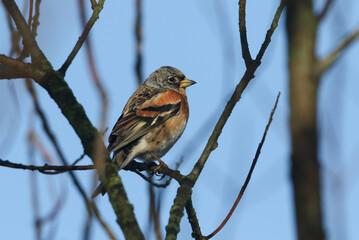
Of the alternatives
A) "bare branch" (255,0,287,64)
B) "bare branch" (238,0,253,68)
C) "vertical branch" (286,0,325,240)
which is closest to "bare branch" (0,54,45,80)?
"bare branch" (238,0,253,68)

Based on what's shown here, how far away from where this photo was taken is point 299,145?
5.27 ft

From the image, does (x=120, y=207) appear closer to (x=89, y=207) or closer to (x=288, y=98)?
(x=89, y=207)

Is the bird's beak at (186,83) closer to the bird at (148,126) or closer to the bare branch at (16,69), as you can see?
the bird at (148,126)

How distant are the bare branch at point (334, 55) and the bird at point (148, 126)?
5.20m

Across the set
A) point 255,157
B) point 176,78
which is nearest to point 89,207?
point 255,157

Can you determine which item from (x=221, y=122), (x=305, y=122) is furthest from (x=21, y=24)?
(x=305, y=122)

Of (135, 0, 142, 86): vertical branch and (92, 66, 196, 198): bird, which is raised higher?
(92, 66, 196, 198): bird

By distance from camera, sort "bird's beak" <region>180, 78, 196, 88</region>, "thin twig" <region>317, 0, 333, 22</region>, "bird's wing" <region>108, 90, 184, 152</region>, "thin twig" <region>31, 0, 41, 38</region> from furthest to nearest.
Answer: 1. "bird's beak" <region>180, 78, 196, 88</region>
2. "bird's wing" <region>108, 90, 184, 152</region>
3. "thin twig" <region>31, 0, 41, 38</region>
4. "thin twig" <region>317, 0, 333, 22</region>

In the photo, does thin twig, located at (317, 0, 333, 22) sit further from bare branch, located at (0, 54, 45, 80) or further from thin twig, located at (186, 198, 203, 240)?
thin twig, located at (186, 198, 203, 240)

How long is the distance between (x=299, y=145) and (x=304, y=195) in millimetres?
165

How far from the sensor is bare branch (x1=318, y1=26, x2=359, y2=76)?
1.68 meters

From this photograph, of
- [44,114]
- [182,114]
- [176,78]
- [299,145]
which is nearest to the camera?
[299,145]

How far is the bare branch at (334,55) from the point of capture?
5.51 ft

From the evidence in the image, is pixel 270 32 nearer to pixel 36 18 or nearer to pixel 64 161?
pixel 36 18
